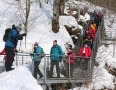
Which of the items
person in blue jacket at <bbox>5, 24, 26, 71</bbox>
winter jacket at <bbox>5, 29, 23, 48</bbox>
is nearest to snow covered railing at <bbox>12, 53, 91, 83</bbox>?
person in blue jacket at <bbox>5, 24, 26, 71</bbox>

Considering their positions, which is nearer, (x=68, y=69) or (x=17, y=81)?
(x=17, y=81)

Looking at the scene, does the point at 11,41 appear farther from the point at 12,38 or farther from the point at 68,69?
the point at 68,69

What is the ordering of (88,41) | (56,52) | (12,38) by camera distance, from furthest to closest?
(88,41)
(56,52)
(12,38)

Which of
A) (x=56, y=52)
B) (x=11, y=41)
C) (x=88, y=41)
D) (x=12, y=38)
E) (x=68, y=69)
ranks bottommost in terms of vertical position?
(x=68, y=69)

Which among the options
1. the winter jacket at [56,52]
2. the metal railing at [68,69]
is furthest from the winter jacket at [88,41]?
the winter jacket at [56,52]

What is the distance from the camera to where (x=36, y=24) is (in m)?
21.4

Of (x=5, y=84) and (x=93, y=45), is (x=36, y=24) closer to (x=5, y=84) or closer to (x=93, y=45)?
(x=93, y=45)

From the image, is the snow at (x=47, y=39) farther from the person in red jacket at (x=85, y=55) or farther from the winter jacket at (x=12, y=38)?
the person in red jacket at (x=85, y=55)

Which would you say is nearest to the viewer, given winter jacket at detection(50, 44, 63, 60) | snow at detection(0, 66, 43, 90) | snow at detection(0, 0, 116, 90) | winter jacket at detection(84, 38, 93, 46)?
snow at detection(0, 66, 43, 90)

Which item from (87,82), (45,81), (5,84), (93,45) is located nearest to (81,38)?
(93,45)

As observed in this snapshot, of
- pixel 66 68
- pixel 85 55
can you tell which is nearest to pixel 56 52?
pixel 66 68

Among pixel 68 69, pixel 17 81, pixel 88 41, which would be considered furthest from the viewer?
pixel 88 41

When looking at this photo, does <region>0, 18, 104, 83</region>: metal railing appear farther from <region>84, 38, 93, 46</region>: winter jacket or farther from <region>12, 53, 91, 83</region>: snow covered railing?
<region>84, 38, 93, 46</region>: winter jacket

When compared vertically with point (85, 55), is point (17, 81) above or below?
below
